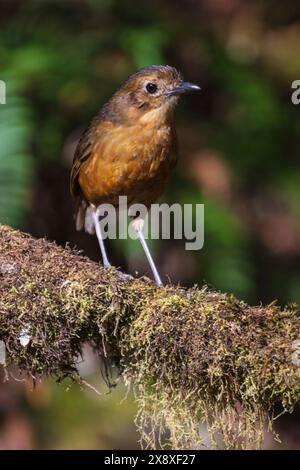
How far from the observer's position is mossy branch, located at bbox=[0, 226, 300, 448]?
11.4ft

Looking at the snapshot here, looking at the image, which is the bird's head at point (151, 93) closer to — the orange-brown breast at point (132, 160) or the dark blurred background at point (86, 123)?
the orange-brown breast at point (132, 160)

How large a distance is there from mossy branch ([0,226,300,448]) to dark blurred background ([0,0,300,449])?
199 cm

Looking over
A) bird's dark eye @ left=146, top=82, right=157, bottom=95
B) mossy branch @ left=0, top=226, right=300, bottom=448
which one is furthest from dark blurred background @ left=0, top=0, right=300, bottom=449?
mossy branch @ left=0, top=226, right=300, bottom=448

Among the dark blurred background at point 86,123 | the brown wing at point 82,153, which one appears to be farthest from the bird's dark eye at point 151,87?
the dark blurred background at point 86,123

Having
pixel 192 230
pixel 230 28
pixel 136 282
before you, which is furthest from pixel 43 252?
pixel 230 28

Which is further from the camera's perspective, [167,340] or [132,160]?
[132,160]

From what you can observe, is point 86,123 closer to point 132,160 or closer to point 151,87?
point 151,87

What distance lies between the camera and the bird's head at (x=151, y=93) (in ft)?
16.5

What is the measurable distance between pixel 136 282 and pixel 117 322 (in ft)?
0.75

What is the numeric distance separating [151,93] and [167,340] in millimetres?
1907

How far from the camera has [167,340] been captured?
3.56 m

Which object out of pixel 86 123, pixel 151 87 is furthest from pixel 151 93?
pixel 86 123
